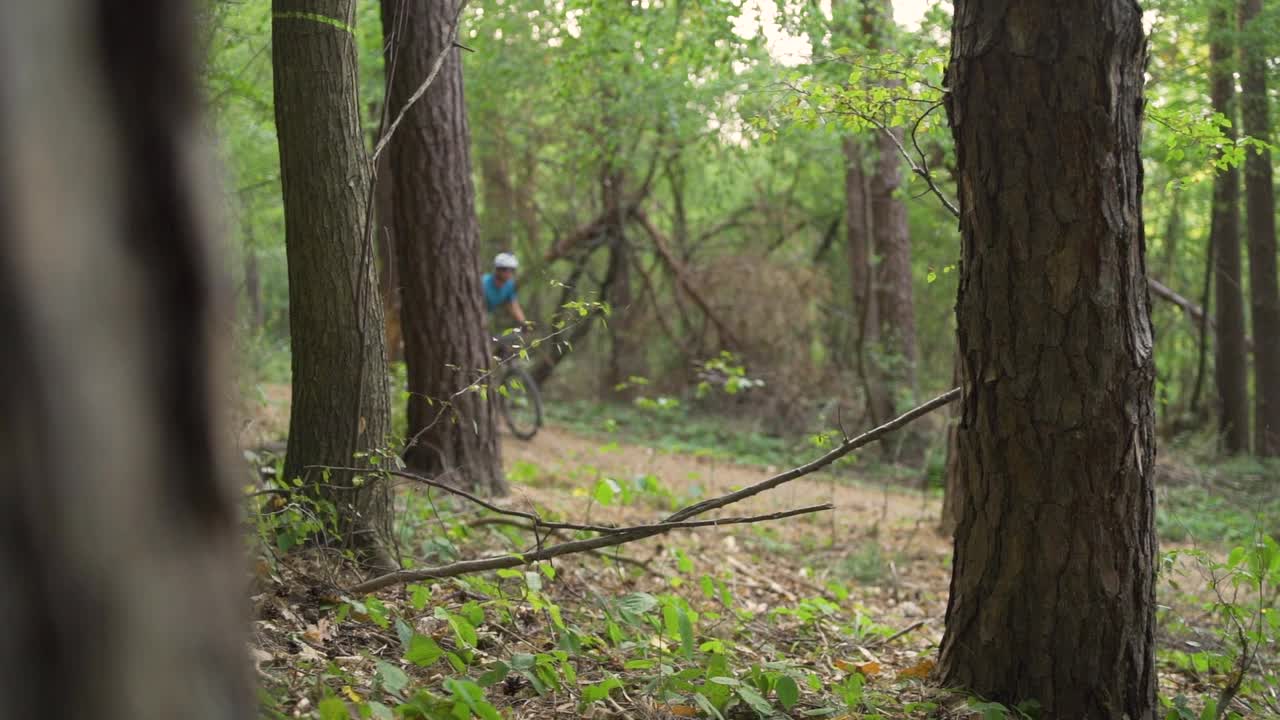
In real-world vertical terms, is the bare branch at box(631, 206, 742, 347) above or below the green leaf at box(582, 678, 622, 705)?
above

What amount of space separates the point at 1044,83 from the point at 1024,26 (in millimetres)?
190

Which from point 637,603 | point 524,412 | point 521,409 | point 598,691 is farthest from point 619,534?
point 521,409

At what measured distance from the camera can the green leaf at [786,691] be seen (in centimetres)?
308

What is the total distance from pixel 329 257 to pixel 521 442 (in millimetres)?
8303

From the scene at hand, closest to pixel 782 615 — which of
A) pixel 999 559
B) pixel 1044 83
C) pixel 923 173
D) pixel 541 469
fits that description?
pixel 999 559

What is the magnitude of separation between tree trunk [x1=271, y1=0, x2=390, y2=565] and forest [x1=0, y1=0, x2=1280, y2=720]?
1cm

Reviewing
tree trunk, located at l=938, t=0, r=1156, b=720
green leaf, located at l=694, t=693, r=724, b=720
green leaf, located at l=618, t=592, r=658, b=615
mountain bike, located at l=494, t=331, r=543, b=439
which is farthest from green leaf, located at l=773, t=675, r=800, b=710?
mountain bike, located at l=494, t=331, r=543, b=439

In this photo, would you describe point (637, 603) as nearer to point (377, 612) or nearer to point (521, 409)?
point (377, 612)

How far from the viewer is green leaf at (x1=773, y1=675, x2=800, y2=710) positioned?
3080 mm

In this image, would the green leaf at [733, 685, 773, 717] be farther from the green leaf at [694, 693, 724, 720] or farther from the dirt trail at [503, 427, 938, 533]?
the dirt trail at [503, 427, 938, 533]

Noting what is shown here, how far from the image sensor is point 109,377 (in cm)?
97

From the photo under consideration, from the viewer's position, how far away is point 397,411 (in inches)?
356

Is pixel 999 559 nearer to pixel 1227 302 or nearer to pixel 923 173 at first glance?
pixel 923 173

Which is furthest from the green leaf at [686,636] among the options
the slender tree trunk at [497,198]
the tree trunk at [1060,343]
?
the slender tree trunk at [497,198]
